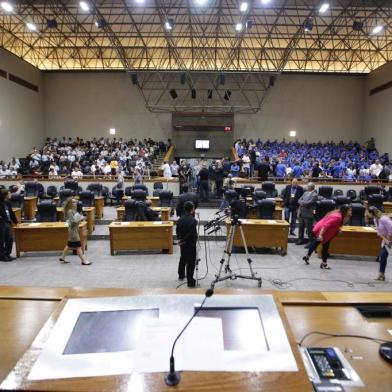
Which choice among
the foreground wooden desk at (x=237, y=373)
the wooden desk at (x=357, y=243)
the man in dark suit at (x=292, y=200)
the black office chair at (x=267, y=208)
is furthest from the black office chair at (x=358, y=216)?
the foreground wooden desk at (x=237, y=373)

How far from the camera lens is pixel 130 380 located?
118 cm

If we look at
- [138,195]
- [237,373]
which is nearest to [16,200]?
[138,195]

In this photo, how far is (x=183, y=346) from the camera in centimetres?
135

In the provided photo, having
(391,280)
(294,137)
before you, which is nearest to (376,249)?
(391,280)

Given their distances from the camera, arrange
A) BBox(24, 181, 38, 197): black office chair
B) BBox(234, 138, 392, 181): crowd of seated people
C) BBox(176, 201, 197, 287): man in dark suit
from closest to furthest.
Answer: BBox(176, 201, 197, 287): man in dark suit < BBox(24, 181, 38, 197): black office chair < BBox(234, 138, 392, 181): crowd of seated people

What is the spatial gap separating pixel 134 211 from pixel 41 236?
240 cm

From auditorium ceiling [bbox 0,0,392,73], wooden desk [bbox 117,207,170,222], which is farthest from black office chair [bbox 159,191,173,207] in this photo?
auditorium ceiling [bbox 0,0,392,73]

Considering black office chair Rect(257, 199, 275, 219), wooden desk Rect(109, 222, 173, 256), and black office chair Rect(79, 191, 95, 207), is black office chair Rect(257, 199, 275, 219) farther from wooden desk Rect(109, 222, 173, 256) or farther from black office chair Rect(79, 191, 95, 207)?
black office chair Rect(79, 191, 95, 207)

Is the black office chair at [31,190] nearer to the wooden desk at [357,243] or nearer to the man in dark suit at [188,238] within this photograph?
the man in dark suit at [188,238]

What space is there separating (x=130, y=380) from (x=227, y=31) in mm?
22159

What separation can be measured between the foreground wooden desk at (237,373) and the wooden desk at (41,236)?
641 cm

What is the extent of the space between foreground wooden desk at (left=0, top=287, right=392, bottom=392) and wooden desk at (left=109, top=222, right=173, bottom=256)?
6034 millimetres

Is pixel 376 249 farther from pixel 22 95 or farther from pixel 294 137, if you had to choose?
pixel 22 95

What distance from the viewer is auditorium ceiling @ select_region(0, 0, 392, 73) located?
55.8 ft
